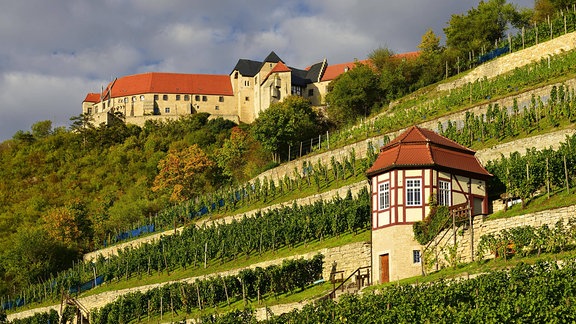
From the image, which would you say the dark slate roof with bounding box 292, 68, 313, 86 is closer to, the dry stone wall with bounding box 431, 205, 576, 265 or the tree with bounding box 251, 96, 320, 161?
the tree with bounding box 251, 96, 320, 161

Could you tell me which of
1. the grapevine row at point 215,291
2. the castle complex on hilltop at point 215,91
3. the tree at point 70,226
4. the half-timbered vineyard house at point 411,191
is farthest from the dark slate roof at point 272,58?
the half-timbered vineyard house at point 411,191

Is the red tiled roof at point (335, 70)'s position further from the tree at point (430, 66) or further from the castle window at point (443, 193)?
the castle window at point (443, 193)

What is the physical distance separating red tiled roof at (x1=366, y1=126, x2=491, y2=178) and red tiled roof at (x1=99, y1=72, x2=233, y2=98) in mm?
70275

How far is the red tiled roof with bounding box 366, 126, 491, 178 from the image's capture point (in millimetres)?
37844

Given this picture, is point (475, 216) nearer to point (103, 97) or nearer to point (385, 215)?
point (385, 215)

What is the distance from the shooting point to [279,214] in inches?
2000

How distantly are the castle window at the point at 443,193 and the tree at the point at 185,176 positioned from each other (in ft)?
127

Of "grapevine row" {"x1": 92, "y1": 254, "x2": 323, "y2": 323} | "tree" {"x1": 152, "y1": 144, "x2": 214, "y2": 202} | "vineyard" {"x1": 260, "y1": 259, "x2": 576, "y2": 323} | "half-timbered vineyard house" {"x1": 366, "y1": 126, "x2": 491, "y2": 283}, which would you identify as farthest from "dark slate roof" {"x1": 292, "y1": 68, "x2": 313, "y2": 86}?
"vineyard" {"x1": 260, "y1": 259, "x2": 576, "y2": 323}

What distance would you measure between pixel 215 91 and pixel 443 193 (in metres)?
73.1

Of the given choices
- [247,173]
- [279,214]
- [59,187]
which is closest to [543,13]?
[247,173]

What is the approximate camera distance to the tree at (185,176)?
75.1 m

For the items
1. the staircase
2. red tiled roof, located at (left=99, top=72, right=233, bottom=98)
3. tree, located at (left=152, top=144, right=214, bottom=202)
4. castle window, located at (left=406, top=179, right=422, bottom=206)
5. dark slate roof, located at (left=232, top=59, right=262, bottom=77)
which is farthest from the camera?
red tiled roof, located at (left=99, top=72, right=233, bottom=98)

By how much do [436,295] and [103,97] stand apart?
92.3m

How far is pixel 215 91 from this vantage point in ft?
357
